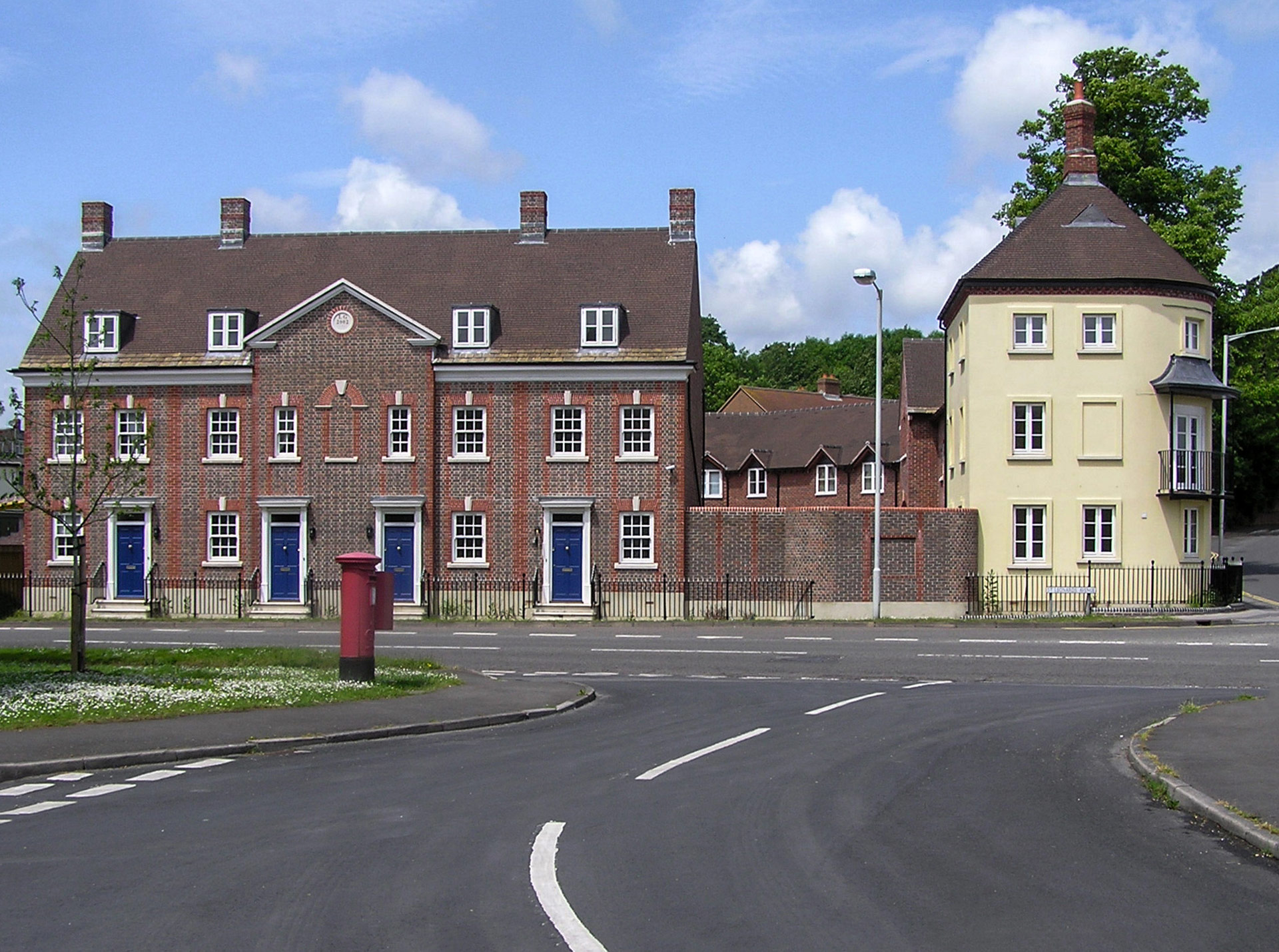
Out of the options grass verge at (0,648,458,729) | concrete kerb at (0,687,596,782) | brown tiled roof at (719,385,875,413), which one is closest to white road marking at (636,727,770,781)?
concrete kerb at (0,687,596,782)

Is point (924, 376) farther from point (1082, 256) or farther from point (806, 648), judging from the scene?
point (806, 648)

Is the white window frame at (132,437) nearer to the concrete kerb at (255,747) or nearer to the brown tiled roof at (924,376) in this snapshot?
the concrete kerb at (255,747)

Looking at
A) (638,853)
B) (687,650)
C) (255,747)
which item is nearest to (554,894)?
(638,853)

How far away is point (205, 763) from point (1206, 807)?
29.6 ft

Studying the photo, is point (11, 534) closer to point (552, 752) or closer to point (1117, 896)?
point (552, 752)

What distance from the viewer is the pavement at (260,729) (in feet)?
42.2

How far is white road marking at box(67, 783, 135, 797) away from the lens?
11.2m

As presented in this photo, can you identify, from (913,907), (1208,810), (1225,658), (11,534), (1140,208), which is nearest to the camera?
(913,907)

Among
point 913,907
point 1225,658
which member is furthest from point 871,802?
point 1225,658

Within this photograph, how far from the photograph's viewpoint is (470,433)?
42000mm

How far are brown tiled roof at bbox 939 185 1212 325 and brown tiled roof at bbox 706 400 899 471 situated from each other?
21.6 meters

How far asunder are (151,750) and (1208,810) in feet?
31.6

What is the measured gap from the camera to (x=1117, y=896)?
7668mm

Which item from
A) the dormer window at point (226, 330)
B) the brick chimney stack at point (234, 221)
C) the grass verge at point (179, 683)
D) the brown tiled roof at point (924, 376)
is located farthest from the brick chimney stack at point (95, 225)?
the brown tiled roof at point (924, 376)
